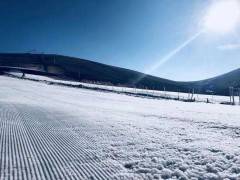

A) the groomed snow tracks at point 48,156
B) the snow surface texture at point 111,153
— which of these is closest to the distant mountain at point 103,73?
the snow surface texture at point 111,153

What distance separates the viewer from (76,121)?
46.6 feet

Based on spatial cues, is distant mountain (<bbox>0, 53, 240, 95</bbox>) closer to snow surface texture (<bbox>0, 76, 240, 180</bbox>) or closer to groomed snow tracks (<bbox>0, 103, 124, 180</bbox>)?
snow surface texture (<bbox>0, 76, 240, 180</bbox>)

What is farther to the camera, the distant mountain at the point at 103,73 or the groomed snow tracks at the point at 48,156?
the distant mountain at the point at 103,73

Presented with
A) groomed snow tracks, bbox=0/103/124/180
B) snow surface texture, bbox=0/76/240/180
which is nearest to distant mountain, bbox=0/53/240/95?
snow surface texture, bbox=0/76/240/180

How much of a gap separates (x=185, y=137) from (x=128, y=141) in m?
2.30

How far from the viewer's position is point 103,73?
130000mm

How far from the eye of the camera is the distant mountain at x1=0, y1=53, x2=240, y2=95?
389 feet

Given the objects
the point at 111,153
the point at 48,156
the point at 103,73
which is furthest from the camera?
the point at 103,73

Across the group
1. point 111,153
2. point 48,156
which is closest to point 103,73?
point 111,153

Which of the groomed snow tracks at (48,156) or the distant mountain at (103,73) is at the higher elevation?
the distant mountain at (103,73)

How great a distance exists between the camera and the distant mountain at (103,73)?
11856cm

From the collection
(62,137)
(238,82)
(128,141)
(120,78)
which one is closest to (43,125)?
(62,137)

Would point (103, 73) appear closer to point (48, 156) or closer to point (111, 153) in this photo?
point (111, 153)

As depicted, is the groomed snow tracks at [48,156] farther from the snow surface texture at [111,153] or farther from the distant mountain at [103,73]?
the distant mountain at [103,73]
